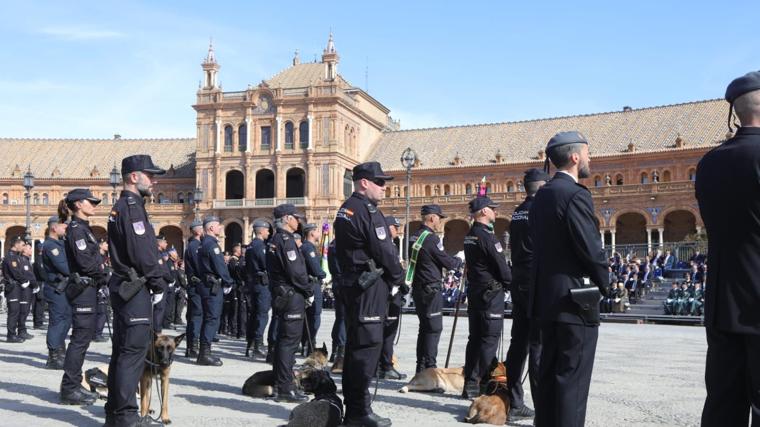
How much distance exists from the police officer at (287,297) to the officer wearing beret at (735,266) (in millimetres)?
5014

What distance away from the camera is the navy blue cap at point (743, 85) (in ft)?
14.0

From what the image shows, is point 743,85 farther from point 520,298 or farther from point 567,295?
point 520,298

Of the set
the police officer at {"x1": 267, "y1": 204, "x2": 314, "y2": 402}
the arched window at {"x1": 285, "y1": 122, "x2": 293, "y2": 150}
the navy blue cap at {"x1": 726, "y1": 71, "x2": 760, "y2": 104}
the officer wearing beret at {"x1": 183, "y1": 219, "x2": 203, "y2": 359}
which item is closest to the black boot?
the officer wearing beret at {"x1": 183, "y1": 219, "x2": 203, "y2": 359}

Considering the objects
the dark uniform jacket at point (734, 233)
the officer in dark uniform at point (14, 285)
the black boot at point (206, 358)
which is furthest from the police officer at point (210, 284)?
the dark uniform jacket at point (734, 233)

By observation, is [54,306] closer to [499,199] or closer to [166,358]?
[166,358]

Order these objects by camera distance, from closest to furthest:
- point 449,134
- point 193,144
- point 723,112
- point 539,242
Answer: point 539,242
point 723,112
point 449,134
point 193,144

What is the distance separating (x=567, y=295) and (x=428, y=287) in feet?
16.1

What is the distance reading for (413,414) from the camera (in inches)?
308

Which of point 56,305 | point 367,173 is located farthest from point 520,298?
point 56,305

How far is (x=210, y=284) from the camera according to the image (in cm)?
1239

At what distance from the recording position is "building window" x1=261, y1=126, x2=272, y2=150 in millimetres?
69875

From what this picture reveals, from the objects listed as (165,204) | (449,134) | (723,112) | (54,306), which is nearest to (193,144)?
(165,204)

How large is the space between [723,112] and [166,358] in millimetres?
58480

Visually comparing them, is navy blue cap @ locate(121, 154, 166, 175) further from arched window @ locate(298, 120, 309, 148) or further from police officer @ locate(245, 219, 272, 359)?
arched window @ locate(298, 120, 309, 148)
